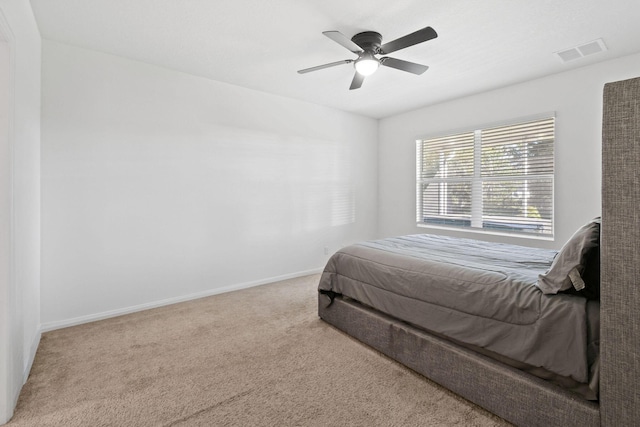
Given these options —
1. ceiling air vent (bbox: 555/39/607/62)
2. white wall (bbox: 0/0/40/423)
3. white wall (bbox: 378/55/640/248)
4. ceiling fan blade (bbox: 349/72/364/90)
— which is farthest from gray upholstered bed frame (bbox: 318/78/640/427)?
white wall (bbox: 0/0/40/423)

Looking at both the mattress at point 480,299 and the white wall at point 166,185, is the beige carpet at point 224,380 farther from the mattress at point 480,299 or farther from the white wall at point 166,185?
the white wall at point 166,185

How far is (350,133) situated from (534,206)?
9.10 feet

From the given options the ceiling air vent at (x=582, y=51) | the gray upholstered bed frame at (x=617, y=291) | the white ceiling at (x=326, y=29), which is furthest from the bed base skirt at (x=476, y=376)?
the ceiling air vent at (x=582, y=51)

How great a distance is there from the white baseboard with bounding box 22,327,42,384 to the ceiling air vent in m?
4.97

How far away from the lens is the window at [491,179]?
367cm

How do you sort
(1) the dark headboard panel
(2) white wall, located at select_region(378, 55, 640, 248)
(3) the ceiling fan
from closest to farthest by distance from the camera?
1. (1) the dark headboard panel
2. (3) the ceiling fan
3. (2) white wall, located at select_region(378, 55, 640, 248)

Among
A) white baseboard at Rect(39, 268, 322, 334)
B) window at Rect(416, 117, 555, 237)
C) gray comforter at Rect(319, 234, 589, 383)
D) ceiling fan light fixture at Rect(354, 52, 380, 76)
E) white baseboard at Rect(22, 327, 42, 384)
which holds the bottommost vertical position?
white baseboard at Rect(22, 327, 42, 384)

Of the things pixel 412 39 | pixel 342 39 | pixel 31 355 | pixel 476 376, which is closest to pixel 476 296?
pixel 476 376

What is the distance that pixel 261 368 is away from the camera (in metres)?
2.13

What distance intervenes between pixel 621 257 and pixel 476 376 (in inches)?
36.3

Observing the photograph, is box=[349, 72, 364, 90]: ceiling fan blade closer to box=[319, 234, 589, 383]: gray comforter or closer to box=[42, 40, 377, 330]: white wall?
box=[42, 40, 377, 330]: white wall

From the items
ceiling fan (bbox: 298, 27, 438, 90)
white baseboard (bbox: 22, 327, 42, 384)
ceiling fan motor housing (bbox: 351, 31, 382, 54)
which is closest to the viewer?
white baseboard (bbox: 22, 327, 42, 384)

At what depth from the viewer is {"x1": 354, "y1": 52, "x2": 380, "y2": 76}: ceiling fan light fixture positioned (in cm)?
264

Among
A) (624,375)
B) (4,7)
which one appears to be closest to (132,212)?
(4,7)
